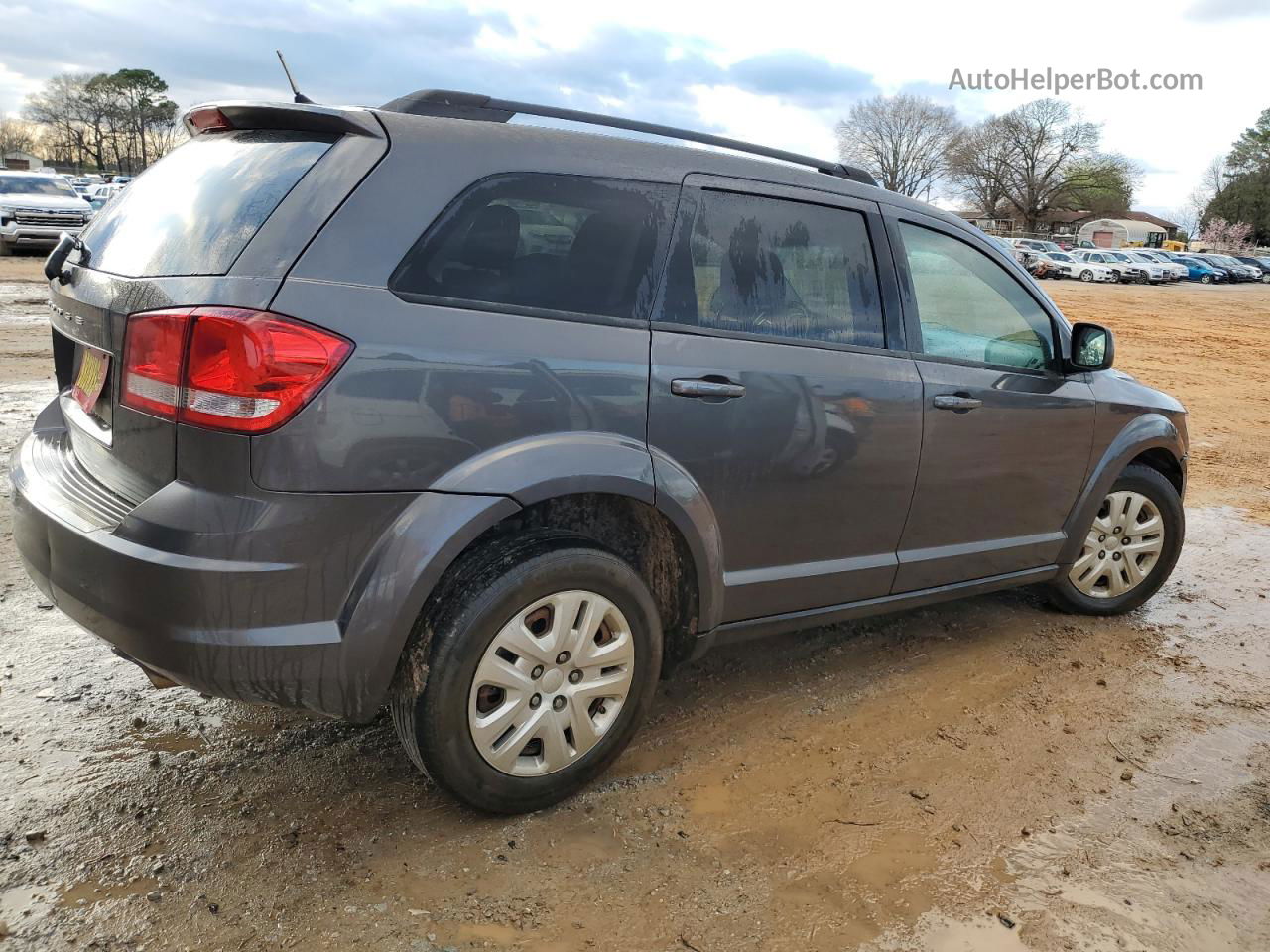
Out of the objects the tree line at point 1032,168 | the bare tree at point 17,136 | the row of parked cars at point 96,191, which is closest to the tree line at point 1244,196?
the tree line at point 1032,168

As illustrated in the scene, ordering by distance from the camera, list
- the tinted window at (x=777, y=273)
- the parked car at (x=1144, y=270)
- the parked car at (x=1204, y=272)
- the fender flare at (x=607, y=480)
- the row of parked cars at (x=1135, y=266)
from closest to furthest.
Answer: the fender flare at (x=607, y=480), the tinted window at (x=777, y=273), the parked car at (x=1144, y=270), the row of parked cars at (x=1135, y=266), the parked car at (x=1204, y=272)

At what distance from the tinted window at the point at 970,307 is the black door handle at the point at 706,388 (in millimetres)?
973

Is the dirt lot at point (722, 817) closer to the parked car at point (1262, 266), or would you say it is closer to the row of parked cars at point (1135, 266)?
the row of parked cars at point (1135, 266)

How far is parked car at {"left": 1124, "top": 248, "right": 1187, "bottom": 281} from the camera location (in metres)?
48.7

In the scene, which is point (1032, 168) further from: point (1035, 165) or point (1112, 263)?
point (1112, 263)

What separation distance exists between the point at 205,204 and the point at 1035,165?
98119 mm

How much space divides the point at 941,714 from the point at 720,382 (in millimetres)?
1564

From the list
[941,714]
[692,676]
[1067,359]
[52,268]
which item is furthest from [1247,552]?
[52,268]

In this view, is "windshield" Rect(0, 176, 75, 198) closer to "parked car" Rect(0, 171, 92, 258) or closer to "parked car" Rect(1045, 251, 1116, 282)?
"parked car" Rect(0, 171, 92, 258)

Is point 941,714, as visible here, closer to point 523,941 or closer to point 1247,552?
point 523,941

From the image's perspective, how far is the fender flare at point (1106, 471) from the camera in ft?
13.9

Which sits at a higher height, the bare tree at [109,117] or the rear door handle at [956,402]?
the bare tree at [109,117]

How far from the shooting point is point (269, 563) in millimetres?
2283

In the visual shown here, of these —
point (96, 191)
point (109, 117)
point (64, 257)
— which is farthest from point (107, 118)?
point (64, 257)
